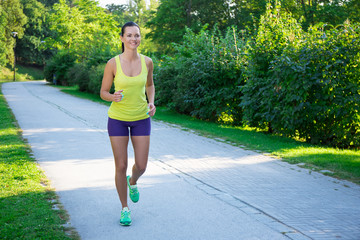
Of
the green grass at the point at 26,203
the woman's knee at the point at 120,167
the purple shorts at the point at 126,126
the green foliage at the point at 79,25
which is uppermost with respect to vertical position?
the green foliage at the point at 79,25

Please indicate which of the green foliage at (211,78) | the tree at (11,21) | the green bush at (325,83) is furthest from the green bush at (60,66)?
the green bush at (325,83)

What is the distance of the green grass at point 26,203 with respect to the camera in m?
4.17

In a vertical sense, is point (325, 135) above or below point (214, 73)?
below

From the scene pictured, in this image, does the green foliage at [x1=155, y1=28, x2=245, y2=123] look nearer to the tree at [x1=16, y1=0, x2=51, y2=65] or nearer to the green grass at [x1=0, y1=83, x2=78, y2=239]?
the green grass at [x1=0, y1=83, x2=78, y2=239]

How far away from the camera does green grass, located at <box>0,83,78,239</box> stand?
417 centimetres

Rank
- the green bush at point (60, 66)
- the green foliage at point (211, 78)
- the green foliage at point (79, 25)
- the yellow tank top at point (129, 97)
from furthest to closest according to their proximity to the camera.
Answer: the green foliage at point (79, 25) < the green bush at point (60, 66) < the green foliage at point (211, 78) < the yellow tank top at point (129, 97)

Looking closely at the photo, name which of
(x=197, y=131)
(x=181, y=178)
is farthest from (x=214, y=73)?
(x=181, y=178)

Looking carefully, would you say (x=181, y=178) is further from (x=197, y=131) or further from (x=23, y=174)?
(x=197, y=131)

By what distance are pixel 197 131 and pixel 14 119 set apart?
7.07m

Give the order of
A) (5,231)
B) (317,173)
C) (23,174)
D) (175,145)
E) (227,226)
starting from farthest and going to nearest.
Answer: (175,145) → (317,173) → (23,174) → (227,226) → (5,231)

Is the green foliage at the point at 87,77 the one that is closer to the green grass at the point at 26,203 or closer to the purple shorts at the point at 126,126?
the green grass at the point at 26,203

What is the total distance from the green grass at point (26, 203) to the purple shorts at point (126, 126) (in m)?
1.12

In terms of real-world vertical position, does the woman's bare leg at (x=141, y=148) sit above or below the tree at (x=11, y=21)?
below

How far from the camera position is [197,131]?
41.6 feet
